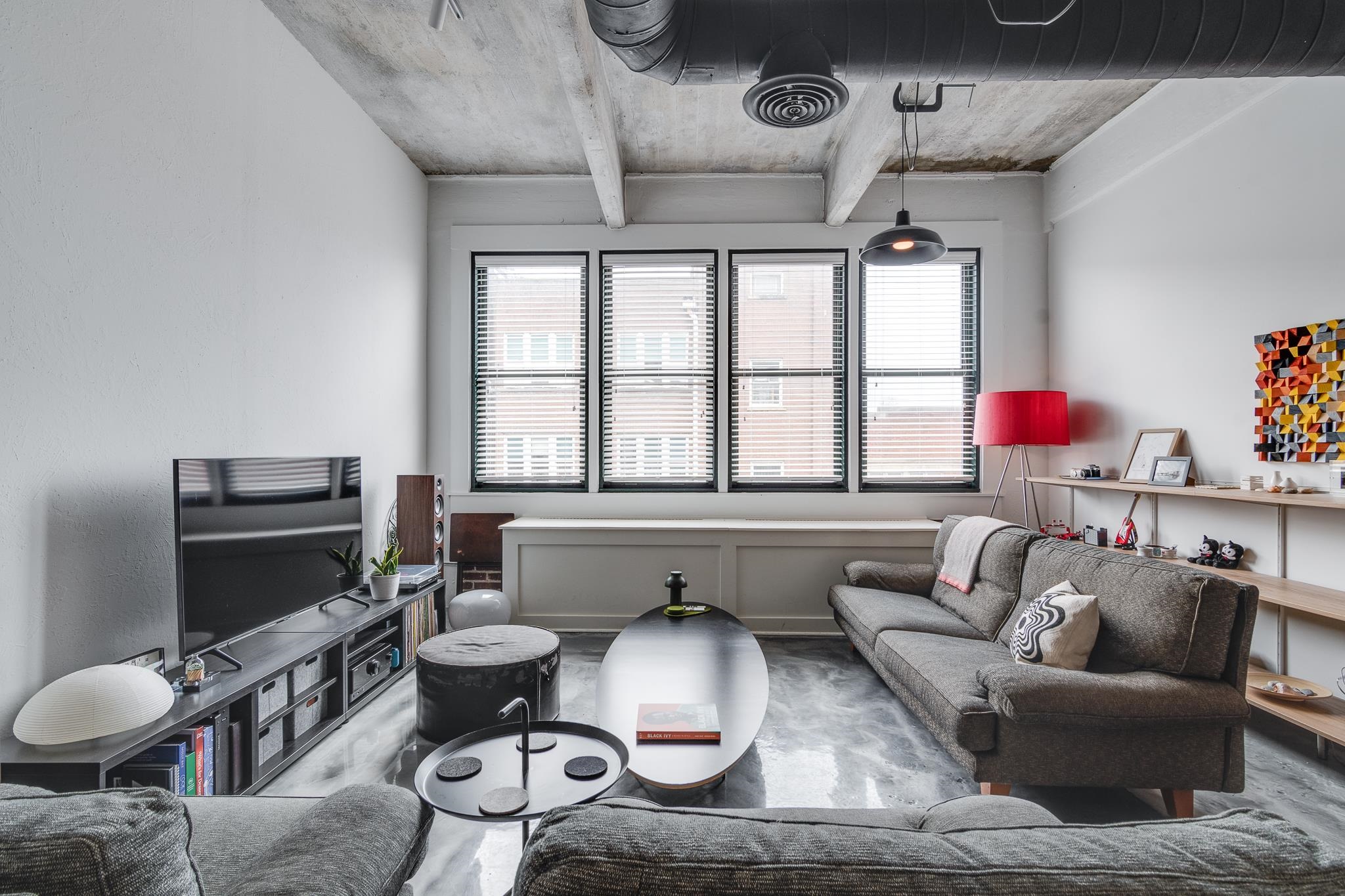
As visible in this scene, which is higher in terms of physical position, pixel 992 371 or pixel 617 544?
pixel 992 371

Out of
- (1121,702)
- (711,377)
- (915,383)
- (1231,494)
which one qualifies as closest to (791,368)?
(711,377)

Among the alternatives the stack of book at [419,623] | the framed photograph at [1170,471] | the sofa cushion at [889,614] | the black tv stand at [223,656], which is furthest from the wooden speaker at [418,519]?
the framed photograph at [1170,471]

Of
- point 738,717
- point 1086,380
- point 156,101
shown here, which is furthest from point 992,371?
point 156,101

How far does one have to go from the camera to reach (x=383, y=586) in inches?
128

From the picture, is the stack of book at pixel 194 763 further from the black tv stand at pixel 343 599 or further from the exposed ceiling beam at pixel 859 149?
the exposed ceiling beam at pixel 859 149

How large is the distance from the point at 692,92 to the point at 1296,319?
3.17 meters

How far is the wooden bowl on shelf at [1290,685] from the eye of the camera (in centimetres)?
239

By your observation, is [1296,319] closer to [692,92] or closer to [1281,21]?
[1281,21]

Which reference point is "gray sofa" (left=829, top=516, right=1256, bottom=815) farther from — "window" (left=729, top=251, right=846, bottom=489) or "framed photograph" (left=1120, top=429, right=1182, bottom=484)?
"window" (left=729, top=251, right=846, bottom=489)

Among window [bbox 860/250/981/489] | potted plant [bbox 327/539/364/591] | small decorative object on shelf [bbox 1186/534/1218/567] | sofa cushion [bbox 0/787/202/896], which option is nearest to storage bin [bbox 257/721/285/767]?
potted plant [bbox 327/539/364/591]

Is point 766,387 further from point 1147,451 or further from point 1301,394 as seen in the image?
point 1301,394

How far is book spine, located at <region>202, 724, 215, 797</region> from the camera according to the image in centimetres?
196

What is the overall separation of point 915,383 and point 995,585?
6.49 feet

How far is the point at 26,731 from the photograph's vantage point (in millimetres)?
1669
